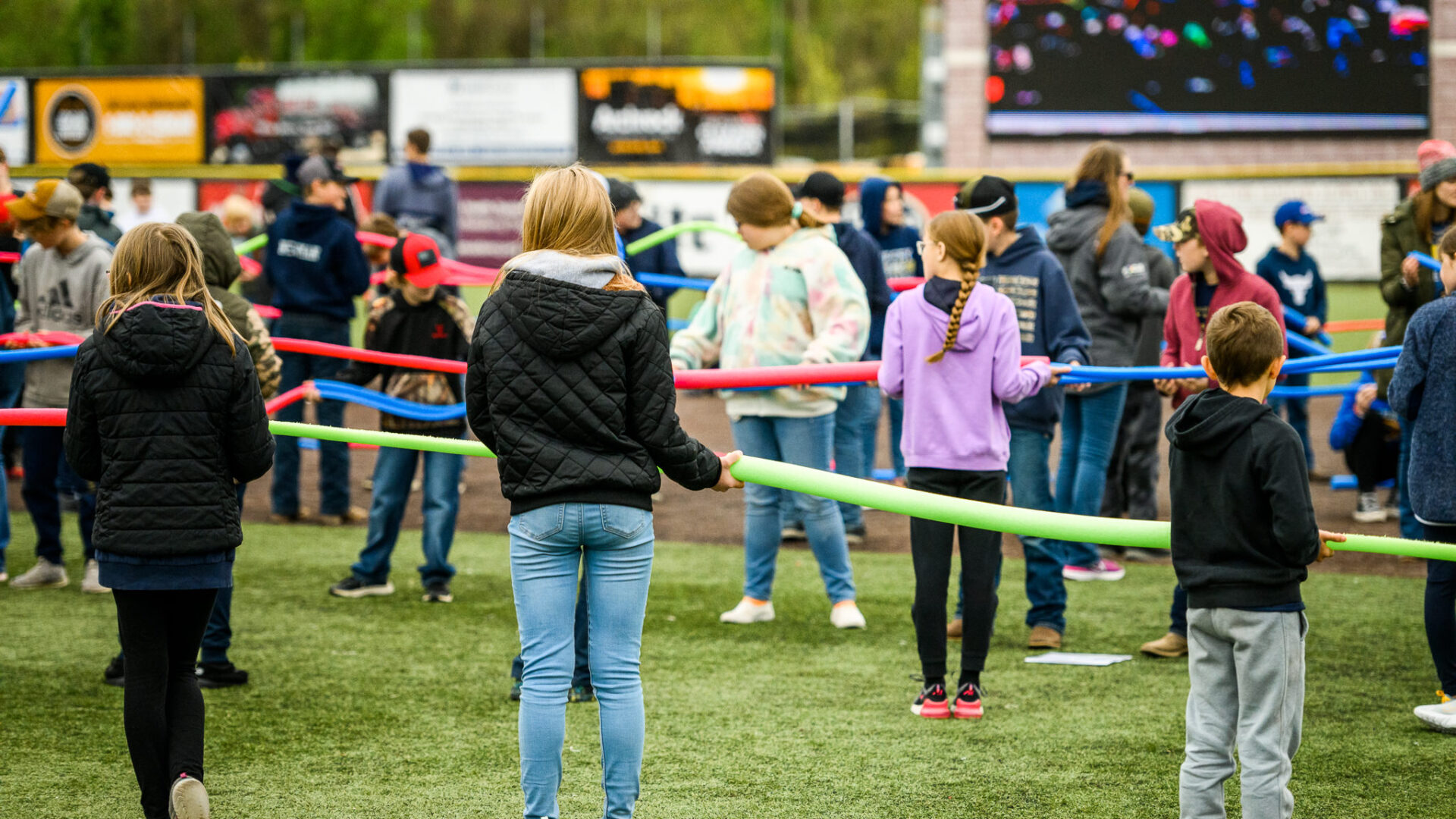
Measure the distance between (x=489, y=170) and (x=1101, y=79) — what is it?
24.8 ft

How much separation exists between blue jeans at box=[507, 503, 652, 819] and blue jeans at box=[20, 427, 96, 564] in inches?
167

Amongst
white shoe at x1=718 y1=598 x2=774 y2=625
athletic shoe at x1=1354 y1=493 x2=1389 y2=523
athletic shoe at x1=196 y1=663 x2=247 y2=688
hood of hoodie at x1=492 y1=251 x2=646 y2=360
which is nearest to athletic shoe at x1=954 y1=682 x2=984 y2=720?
white shoe at x1=718 y1=598 x2=774 y2=625

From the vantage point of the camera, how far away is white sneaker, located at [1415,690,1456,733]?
16.7 feet

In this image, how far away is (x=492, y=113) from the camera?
2055 centimetres

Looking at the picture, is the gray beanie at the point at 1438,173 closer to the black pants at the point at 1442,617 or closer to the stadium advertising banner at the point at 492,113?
the black pants at the point at 1442,617

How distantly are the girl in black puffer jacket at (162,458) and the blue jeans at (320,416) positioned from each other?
510cm

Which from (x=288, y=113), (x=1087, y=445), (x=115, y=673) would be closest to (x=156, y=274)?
(x=115, y=673)

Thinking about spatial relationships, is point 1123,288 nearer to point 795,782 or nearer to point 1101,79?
point 795,782

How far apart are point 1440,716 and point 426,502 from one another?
→ 447 cm

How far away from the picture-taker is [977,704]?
5.37 meters

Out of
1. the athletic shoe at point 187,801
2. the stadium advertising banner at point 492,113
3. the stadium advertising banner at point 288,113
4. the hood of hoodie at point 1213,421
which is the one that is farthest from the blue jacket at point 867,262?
the stadium advertising banner at point 288,113

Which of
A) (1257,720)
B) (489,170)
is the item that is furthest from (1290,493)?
(489,170)

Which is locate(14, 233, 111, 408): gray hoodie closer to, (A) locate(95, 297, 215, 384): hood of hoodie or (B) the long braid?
(A) locate(95, 297, 215, 384): hood of hoodie

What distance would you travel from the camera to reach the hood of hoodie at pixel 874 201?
29.5ft
